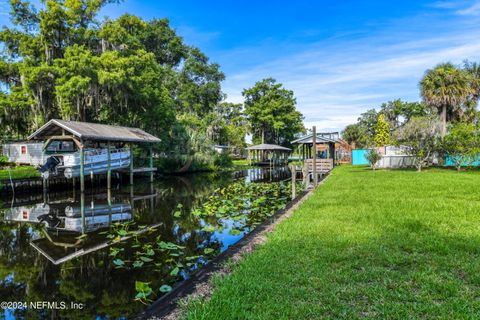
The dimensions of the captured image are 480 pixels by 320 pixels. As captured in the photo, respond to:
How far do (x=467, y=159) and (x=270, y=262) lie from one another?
2358 cm

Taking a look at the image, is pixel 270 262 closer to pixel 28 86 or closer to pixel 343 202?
pixel 343 202

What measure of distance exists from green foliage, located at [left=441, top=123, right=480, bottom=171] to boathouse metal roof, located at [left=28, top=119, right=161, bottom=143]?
22358mm

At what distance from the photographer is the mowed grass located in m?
3.44

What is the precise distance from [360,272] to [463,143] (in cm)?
2241

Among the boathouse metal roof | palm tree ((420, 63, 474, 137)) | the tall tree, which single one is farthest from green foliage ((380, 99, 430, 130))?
the boathouse metal roof

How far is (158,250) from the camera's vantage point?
746 centimetres

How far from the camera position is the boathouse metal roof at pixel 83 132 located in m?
17.6

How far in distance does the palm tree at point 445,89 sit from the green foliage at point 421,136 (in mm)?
4011

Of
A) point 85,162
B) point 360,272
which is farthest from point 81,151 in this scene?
point 360,272

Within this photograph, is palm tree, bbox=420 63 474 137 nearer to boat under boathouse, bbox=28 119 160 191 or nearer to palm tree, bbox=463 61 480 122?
palm tree, bbox=463 61 480 122

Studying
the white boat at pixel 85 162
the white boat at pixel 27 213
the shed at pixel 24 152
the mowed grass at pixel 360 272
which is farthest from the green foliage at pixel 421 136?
the shed at pixel 24 152

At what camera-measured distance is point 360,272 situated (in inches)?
176

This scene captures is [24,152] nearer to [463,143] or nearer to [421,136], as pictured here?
[421,136]

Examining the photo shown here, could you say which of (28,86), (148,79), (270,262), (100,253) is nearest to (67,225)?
(100,253)
